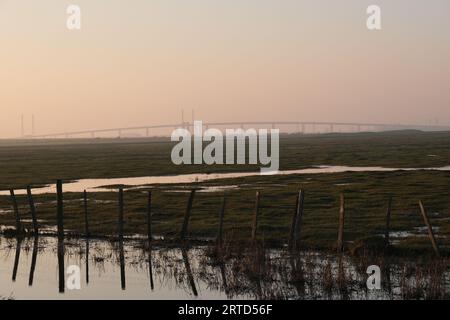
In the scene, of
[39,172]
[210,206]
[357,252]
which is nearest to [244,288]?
[357,252]

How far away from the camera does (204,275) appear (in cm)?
2262

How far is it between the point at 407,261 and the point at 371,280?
3.63 m

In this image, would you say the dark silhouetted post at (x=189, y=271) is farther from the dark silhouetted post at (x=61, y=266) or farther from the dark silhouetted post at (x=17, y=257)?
the dark silhouetted post at (x=17, y=257)

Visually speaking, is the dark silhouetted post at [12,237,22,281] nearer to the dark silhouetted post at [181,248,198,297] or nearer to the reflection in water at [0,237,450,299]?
the reflection in water at [0,237,450,299]

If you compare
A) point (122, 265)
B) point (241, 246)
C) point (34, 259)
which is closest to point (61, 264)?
point (34, 259)

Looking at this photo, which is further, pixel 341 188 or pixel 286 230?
pixel 341 188

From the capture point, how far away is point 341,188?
5022cm

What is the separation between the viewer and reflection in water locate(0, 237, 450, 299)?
19750 millimetres

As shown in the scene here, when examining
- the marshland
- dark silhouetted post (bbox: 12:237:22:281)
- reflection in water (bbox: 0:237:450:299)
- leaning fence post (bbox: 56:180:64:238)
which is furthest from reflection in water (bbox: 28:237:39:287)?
leaning fence post (bbox: 56:180:64:238)

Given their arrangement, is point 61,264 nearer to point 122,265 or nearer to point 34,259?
point 34,259

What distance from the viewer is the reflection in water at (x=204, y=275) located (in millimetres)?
19750
